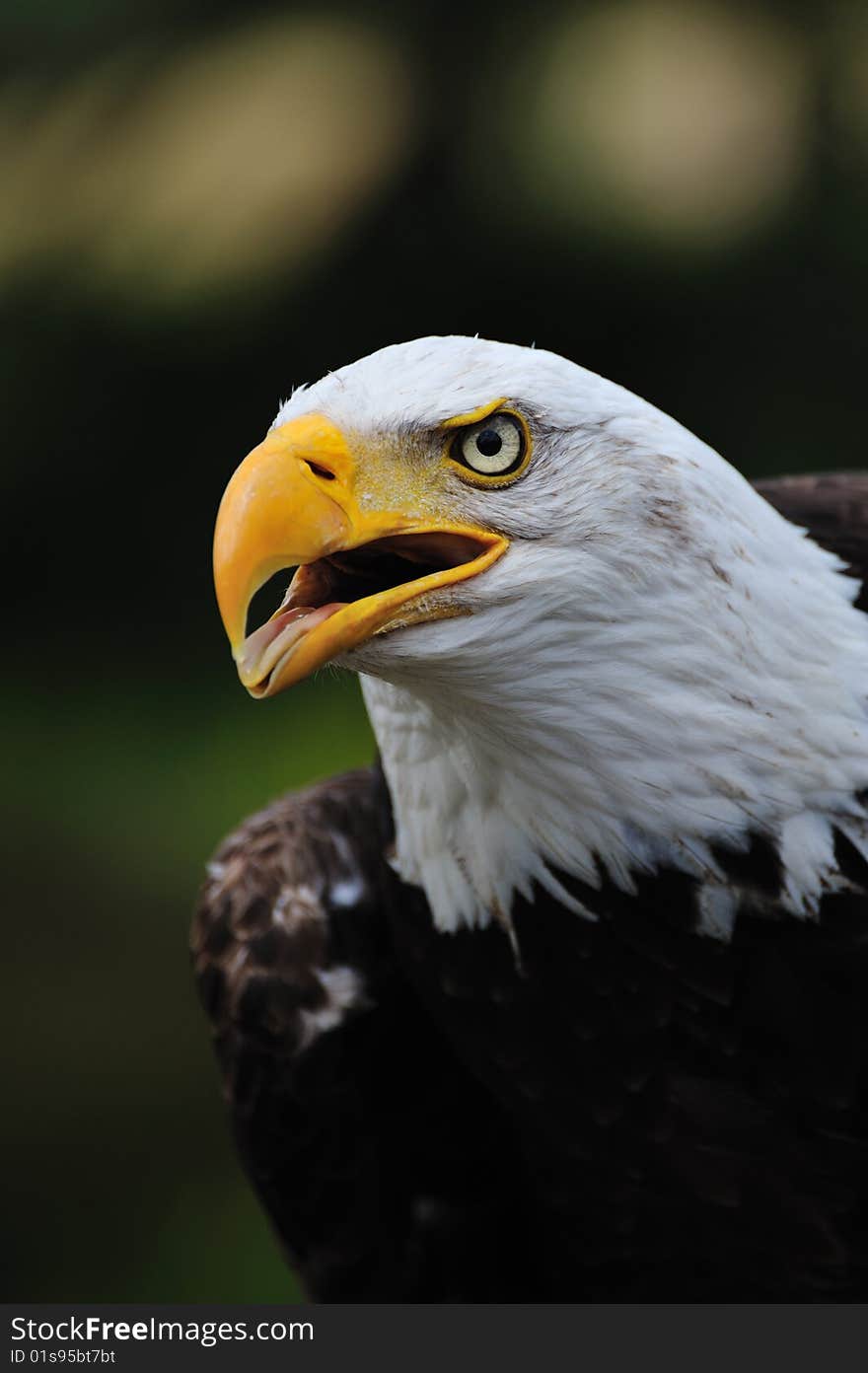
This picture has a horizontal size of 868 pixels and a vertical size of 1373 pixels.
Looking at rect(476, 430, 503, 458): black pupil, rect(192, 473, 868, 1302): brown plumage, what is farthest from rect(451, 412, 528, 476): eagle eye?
rect(192, 473, 868, 1302): brown plumage

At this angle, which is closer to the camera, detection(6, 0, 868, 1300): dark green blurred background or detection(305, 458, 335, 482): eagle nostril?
detection(305, 458, 335, 482): eagle nostril

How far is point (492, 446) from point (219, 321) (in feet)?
8.82

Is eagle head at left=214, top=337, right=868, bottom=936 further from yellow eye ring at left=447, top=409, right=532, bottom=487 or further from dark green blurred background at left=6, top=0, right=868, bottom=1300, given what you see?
dark green blurred background at left=6, top=0, right=868, bottom=1300

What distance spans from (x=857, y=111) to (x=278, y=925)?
2.32m

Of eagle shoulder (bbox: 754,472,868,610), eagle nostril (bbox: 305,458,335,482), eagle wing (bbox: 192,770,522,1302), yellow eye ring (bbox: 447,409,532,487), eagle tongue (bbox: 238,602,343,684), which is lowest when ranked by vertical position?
eagle wing (bbox: 192,770,522,1302)

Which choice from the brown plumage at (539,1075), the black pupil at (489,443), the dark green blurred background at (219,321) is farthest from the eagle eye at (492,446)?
the dark green blurred background at (219,321)

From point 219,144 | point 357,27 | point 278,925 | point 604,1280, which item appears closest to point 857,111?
point 357,27

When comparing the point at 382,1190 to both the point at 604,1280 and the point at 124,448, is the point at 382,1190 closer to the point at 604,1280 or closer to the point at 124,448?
the point at 604,1280

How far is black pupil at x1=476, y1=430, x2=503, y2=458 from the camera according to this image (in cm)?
122

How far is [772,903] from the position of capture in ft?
4.76

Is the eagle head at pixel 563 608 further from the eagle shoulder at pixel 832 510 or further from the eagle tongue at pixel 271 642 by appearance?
the eagle shoulder at pixel 832 510

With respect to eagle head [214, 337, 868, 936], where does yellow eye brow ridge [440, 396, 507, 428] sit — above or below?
above

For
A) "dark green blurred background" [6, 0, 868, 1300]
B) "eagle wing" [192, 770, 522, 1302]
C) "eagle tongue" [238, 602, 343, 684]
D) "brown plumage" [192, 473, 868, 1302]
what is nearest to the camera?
"eagle tongue" [238, 602, 343, 684]

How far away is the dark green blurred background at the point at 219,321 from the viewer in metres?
3.49
